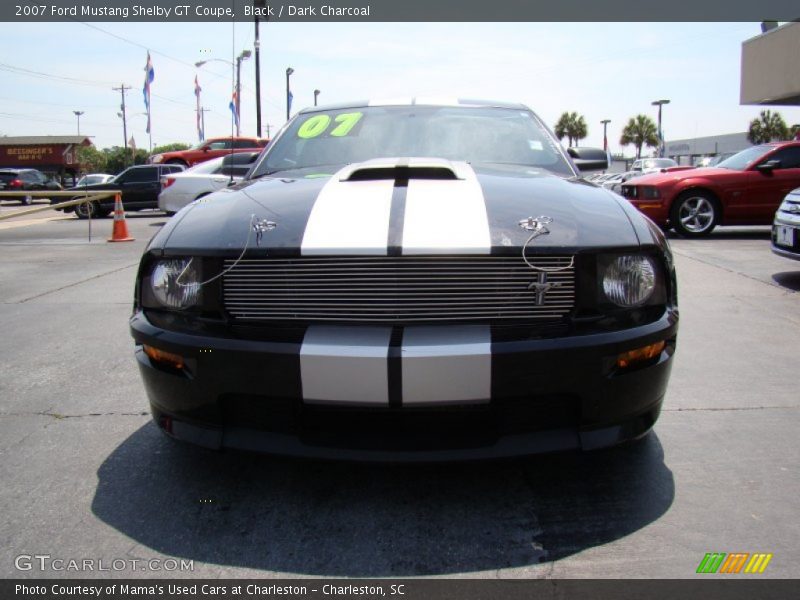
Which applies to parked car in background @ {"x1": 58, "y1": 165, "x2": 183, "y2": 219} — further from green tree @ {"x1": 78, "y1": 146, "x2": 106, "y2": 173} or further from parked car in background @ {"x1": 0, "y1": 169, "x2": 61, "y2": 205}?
green tree @ {"x1": 78, "y1": 146, "x2": 106, "y2": 173}

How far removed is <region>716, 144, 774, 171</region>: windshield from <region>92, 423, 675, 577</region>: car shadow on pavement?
9157 mm

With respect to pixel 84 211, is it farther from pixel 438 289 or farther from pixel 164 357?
pixel 438 289

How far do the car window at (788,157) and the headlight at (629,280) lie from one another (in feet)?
31.3

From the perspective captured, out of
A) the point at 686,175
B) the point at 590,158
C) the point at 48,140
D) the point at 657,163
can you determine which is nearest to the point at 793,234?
the point at 590,158

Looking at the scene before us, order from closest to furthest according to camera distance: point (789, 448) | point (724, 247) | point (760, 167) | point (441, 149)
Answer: point (789, 448)
point (441, 149)
point (724, 247)
point (760, 167)

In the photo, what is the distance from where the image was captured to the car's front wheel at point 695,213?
1031 centimetres

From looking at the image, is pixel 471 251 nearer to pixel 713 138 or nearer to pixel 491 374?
pixel 491 374

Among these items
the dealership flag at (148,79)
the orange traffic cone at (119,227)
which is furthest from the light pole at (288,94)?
the orange traffic cone at (119,227)

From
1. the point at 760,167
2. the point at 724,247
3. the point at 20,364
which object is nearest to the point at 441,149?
the point at 20,364

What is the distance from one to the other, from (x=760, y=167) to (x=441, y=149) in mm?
8512

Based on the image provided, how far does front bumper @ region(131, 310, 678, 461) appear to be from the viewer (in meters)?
2.00

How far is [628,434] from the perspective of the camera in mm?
2188

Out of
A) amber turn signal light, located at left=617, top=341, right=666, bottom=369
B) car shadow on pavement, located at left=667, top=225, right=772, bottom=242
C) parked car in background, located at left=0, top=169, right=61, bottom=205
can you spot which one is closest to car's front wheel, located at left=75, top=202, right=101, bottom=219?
parked car in background, located at left=0, top=169, right=61, bottom=205

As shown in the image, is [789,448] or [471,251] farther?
[789,448]
